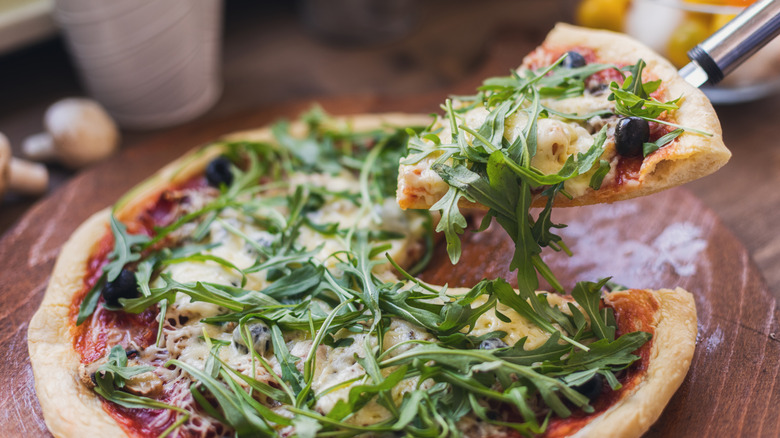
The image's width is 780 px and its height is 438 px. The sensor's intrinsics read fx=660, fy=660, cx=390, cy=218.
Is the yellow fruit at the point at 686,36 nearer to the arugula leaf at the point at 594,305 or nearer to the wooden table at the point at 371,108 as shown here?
the wooden table at the point at 371,108

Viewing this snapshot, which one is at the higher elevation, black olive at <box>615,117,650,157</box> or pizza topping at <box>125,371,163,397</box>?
black olive at <box>615,117,650,157</box>

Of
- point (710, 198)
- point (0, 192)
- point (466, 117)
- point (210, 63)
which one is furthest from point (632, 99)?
point (0, 192)

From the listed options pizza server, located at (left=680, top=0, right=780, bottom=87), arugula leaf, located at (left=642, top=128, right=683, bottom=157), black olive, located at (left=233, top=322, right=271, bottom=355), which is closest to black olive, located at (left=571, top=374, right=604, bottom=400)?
arugula leaf, located at (left=642, top=128, right=683, bottom=157)

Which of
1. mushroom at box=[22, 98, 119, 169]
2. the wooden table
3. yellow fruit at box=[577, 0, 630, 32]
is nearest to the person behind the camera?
the wooden table

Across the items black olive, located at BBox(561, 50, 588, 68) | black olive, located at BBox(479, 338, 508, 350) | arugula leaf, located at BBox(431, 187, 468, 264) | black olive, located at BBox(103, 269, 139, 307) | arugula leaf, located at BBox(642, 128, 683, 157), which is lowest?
black olive, located at BBox(103, 269, 139, 307)

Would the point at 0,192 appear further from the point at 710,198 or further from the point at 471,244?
the point at 710,198

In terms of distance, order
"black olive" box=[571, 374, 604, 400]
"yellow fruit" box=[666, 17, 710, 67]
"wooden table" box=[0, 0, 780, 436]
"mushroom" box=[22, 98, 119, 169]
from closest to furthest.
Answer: "black olive" box=[571, 374, 604, 400] → "wooden table" box=[0, 0, 780, 436] → "yellow fruit" box=[666, 17, 710, 67] → "mushroom" box=[22, 98, 119, 169]

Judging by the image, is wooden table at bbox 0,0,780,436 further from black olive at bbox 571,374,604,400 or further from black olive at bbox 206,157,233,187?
black olive at bbox 206,157,233,187

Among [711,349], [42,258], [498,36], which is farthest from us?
[498,36]
